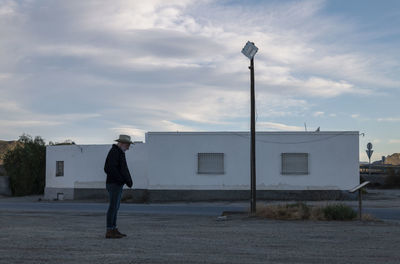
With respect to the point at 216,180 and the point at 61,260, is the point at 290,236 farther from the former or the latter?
the point at 216,180

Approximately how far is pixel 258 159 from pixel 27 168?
59.6 ft

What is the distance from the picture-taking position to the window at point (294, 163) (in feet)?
95.1

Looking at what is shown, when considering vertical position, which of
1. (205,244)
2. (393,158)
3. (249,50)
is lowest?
(205,244)

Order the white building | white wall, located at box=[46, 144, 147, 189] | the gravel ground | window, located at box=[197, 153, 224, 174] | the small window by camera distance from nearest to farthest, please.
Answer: the gravel ground < the white building < window, located at box=[197, 153, 224, 174] < white wall, located at box=[46, 144, 147, 189] < the small window

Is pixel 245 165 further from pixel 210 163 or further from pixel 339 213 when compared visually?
pixel 339 213

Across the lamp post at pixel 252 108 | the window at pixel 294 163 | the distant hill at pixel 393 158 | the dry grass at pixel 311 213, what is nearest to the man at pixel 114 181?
the dry grass at pixel 311 213

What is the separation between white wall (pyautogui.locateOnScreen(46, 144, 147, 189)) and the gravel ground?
61.6ft

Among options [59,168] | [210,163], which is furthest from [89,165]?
[210,163]

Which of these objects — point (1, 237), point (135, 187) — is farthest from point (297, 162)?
point (1, 237)

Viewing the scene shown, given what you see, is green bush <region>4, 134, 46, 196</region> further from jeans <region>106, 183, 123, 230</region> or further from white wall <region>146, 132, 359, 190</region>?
jeans <region>106, 183, 123, 230</region>

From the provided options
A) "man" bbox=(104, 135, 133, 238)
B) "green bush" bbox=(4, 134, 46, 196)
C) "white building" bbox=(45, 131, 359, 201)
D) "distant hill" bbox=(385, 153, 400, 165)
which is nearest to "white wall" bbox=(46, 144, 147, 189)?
"white building" bbox=(45, 131, 359, 201)

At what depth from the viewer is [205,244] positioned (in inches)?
376

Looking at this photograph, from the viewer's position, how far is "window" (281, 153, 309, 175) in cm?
2898

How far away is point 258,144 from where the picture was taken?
29.1 meters
